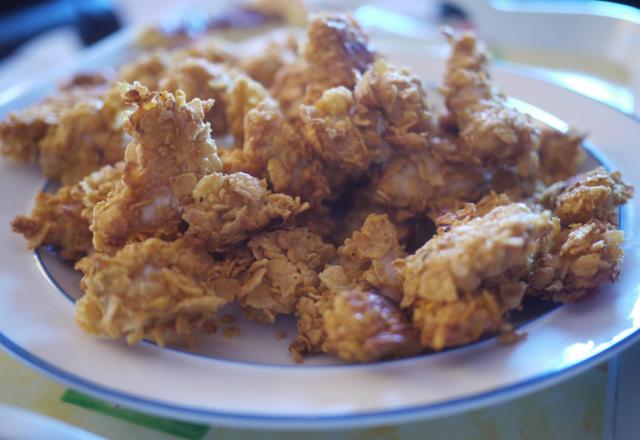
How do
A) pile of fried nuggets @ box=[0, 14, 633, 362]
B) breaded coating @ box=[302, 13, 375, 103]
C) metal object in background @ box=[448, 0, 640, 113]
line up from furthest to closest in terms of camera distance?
1. metal object in background @ box=[448, 0, 640, 113]
2. breaded coating @ box=[302, 13, 375, 103]
3. pile of fried nuggets @ box=[0, 14, 633, 362]

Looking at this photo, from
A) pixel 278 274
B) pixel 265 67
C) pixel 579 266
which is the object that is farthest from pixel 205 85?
pixel 579 266

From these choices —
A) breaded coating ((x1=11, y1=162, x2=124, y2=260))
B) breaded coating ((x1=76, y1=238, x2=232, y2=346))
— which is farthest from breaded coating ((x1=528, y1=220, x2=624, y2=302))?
breaded coating ((x1=11, y1=162, x2=124, y2=260))

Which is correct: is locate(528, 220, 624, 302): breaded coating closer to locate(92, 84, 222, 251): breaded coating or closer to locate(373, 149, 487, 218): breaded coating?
locate(373, 149, 487, 218): breaded coating

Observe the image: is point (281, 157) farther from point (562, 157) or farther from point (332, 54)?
point (562, 157)

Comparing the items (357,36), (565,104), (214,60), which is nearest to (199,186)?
(357,36)

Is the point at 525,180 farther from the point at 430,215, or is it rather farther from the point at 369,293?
the point at 369,293

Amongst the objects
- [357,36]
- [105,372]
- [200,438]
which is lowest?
[200,438]

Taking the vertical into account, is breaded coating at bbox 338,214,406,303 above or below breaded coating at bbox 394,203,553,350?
below
